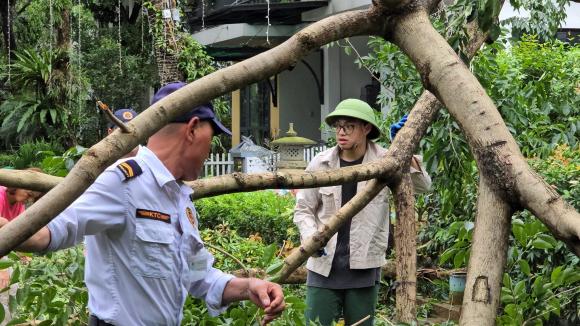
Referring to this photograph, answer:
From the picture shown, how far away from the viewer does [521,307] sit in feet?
13.1

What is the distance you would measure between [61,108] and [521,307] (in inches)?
745

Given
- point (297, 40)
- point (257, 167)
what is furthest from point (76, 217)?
point (257, 167)

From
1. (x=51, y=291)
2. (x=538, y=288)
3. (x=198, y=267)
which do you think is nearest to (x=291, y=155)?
(x=51, y=291)

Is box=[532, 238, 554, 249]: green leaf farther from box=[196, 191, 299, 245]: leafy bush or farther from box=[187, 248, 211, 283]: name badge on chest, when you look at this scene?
box=[196, 191, 299, 245]: leafy bush

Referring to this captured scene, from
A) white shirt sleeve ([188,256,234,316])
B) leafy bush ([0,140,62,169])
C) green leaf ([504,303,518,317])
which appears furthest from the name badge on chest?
leafy bush ([0,140,62,169])

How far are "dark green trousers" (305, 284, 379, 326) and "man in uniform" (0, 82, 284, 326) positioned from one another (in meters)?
→ 1.96

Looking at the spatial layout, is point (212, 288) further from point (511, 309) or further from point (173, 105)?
point (511, 309)

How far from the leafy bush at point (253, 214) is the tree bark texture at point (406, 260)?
567 cm

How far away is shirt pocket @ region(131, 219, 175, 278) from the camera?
9.84 feet

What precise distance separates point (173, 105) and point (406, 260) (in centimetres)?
221

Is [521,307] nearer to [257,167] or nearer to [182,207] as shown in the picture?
[182,207]

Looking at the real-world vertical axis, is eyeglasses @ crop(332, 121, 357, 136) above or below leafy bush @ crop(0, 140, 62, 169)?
below

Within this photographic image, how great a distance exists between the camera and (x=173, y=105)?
2449 millimetres

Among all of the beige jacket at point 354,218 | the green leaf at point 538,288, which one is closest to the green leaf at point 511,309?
the green leaf at point 538,288
